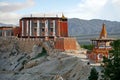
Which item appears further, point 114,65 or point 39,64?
point 39,64

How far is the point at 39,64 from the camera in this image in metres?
97.0

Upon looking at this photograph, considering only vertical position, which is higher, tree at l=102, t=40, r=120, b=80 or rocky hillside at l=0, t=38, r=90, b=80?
tree at l=102, t=40, r=120, b=80

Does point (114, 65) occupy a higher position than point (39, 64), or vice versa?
point (114, 65)

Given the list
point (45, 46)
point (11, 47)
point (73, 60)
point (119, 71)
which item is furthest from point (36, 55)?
point (119, 71)

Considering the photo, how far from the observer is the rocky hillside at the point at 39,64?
264 feet

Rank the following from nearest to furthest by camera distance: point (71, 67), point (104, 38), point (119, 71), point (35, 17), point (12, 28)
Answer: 1. point (119, 71)
2. point (71, 67)
3. point (104, 38)
4. point (35, 17)
5. point (12, 28)

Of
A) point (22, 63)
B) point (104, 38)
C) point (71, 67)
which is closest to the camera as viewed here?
point (71, 67)

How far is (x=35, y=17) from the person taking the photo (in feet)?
385

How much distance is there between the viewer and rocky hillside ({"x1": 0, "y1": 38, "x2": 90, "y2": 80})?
8044 centimetres

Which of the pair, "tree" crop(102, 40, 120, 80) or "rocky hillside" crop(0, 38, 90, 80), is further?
"rocky hillside" crop(0, 38, 90, 80)

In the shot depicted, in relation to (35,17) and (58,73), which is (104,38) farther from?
(35,17)

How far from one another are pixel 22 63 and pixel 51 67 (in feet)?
55.8

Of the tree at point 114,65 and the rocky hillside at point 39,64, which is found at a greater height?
the tree at point 114,65

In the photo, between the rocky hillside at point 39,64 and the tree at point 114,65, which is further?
the rocky hillside at point 39,64
